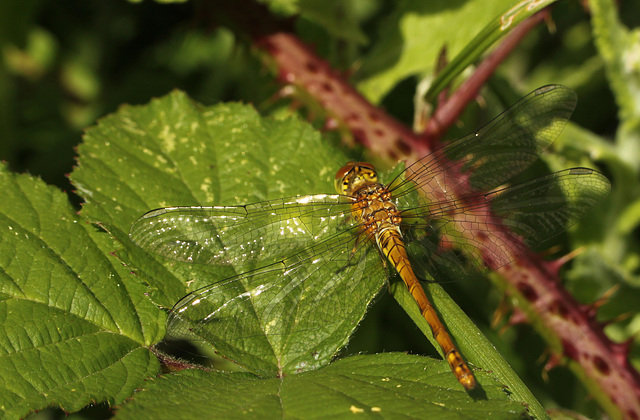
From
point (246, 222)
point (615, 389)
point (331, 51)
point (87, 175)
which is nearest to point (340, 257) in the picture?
point (246, 222)

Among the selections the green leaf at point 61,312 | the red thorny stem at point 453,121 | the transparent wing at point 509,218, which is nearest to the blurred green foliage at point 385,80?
the red thorny stem at point 453,121

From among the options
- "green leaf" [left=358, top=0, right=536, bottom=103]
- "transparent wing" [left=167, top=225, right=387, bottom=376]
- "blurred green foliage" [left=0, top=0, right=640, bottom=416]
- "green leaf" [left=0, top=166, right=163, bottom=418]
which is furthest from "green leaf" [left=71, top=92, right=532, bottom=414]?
"green leaf" [left=358, top=0, right=536, bottom=103]

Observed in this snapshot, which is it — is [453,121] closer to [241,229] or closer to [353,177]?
[353,177]

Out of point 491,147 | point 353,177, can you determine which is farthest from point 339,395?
point 491,147

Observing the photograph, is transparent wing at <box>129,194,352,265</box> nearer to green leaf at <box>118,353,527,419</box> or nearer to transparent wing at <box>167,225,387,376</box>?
transparent wing at <box>167,225,387,376</box>

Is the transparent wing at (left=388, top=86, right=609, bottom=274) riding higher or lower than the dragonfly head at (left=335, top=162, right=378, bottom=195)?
lower
